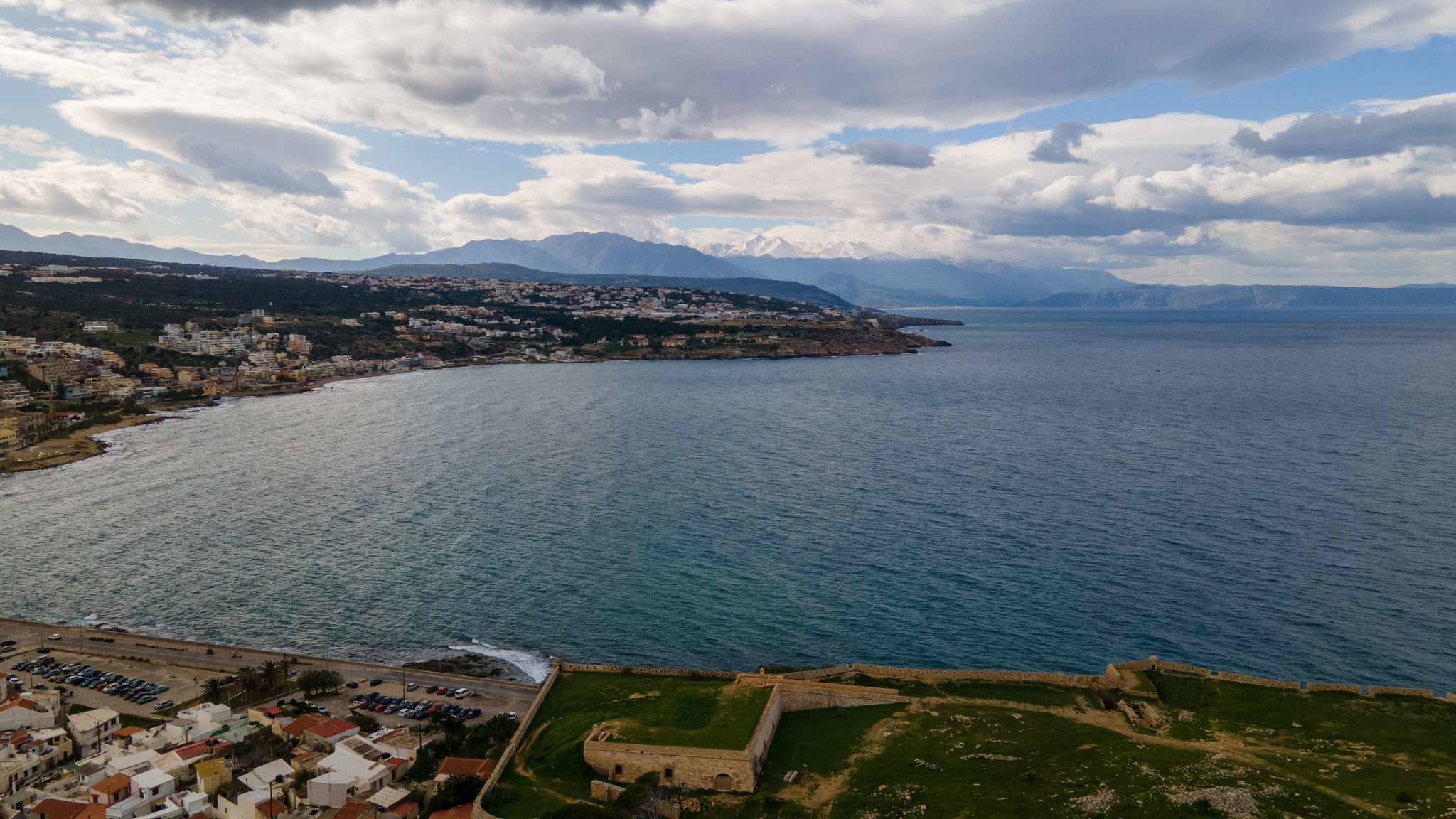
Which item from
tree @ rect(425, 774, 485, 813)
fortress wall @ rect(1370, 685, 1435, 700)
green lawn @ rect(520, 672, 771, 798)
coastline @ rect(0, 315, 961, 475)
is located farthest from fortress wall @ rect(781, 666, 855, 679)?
coastline @ rect(0, 315, 961, 475)

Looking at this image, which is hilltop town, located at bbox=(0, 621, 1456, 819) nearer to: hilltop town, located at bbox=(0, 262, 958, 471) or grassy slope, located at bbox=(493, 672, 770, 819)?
grassy slope, located at bbox=(493, 672, 770, 819)

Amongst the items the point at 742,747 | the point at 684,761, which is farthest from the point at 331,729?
the point at 742,747

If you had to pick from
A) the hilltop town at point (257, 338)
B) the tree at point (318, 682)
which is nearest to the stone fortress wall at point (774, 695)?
the tree at point (318, 682)

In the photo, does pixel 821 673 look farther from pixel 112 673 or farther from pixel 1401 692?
pixel 112 673

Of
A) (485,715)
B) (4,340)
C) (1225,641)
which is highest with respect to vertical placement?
(4,340)

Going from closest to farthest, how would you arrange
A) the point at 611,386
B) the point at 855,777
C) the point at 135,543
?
the point at 855,777
the point at 135,543
the point at 611,386

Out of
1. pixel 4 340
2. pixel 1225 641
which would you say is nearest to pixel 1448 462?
pixel 1225 641

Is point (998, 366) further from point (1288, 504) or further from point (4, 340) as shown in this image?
point (4, 340)
